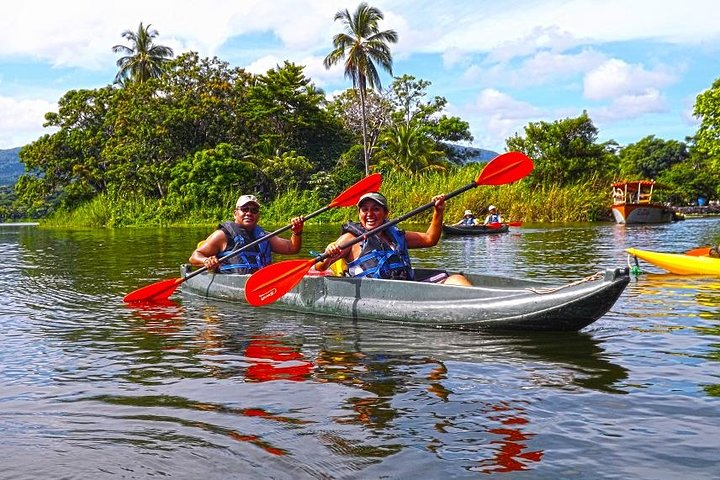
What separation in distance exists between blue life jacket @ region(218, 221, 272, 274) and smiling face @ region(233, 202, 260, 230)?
0.08 m

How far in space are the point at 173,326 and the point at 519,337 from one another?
3.70 m

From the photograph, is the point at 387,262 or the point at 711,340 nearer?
the point at 711,340

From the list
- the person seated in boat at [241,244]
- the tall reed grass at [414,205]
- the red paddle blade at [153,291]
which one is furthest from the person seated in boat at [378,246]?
the tall reed grass at [414,205]

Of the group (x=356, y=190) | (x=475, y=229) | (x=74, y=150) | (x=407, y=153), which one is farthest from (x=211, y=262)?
(x=74, y=150)

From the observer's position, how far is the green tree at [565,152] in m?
40.5

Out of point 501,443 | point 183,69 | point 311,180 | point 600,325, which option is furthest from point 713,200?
point 501,443

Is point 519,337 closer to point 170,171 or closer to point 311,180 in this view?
point 311,180

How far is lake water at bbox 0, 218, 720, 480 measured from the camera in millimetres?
3584

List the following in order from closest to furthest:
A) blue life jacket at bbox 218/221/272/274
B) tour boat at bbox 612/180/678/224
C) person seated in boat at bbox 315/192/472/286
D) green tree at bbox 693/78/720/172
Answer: person seated in boat at bbox 315/192/472/286, blue life jacket at bbox 218/221/272/274, green tree at bbox 693/78/720/172, tour boat at bbox 612/180/678/224

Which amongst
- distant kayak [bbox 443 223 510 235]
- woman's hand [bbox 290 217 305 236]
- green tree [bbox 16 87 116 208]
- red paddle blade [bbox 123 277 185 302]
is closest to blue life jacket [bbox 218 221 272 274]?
woman's hand [bbox 290 217 305 236]

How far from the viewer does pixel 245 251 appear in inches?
355

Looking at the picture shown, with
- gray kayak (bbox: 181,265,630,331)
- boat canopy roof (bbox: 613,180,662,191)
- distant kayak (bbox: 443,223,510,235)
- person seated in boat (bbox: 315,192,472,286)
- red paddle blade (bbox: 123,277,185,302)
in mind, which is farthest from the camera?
boat canopy roof (bbox: 613,180,662,191)

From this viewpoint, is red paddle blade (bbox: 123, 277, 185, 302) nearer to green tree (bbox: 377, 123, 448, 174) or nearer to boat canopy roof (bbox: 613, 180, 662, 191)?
boat canopy roof (bbox: 613, 180, 662, 191)

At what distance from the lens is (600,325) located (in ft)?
23.1
